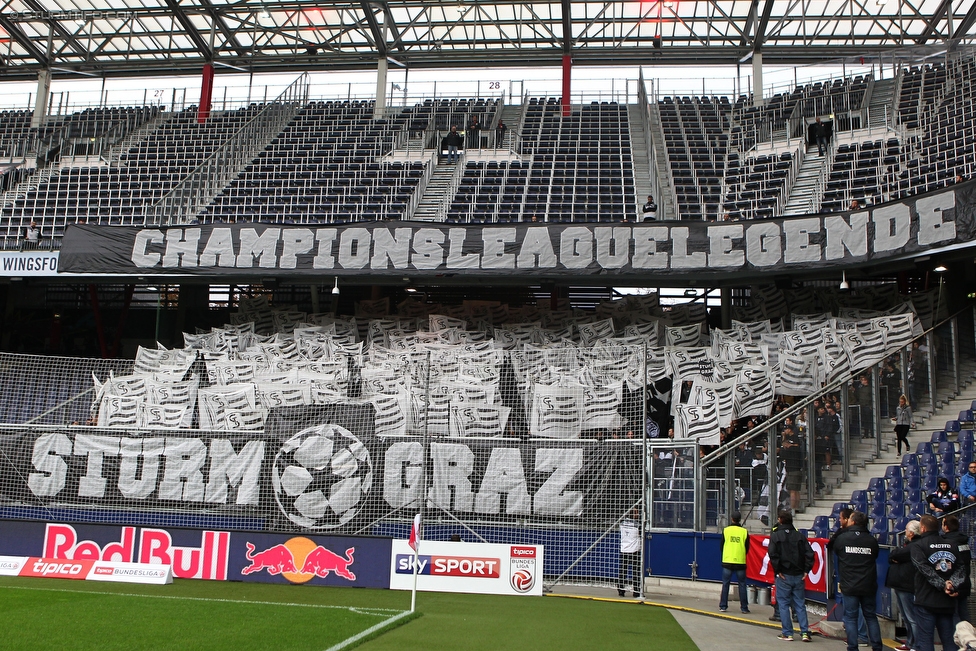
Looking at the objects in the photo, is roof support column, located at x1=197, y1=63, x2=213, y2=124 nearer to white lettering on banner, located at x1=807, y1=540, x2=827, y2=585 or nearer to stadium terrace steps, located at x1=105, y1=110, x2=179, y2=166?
stadium terrace steps, located at x1=105, y1=110, x2=179, y2=166

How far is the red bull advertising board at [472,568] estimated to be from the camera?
13.5 m

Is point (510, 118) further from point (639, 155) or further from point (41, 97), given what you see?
point (41, 97)

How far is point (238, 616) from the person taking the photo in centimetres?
1056

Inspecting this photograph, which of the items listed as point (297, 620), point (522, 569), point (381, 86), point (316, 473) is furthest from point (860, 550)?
point (381, 86)

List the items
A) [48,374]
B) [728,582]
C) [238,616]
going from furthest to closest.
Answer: [48,374]
[728,582]
[238,616]

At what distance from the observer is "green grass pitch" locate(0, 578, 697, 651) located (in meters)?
9.11

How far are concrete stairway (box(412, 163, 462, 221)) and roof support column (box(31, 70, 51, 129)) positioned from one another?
60.6ft

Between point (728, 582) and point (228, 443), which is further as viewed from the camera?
point (228, 443)

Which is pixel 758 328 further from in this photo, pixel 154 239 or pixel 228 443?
pixel 154 239

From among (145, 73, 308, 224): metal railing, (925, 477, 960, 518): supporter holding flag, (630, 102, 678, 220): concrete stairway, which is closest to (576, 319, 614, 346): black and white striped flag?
(630, 102, 678, 220): concrete stairway

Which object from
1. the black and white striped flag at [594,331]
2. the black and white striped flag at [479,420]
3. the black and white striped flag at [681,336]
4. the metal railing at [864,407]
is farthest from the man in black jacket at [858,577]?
the black and white striped flag at [594,331]

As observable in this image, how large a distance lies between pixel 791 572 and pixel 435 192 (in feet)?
63.6

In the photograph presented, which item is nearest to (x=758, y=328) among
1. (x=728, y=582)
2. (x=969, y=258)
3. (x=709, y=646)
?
(x=969, y=258)

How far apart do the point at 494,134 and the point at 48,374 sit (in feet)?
57.7
